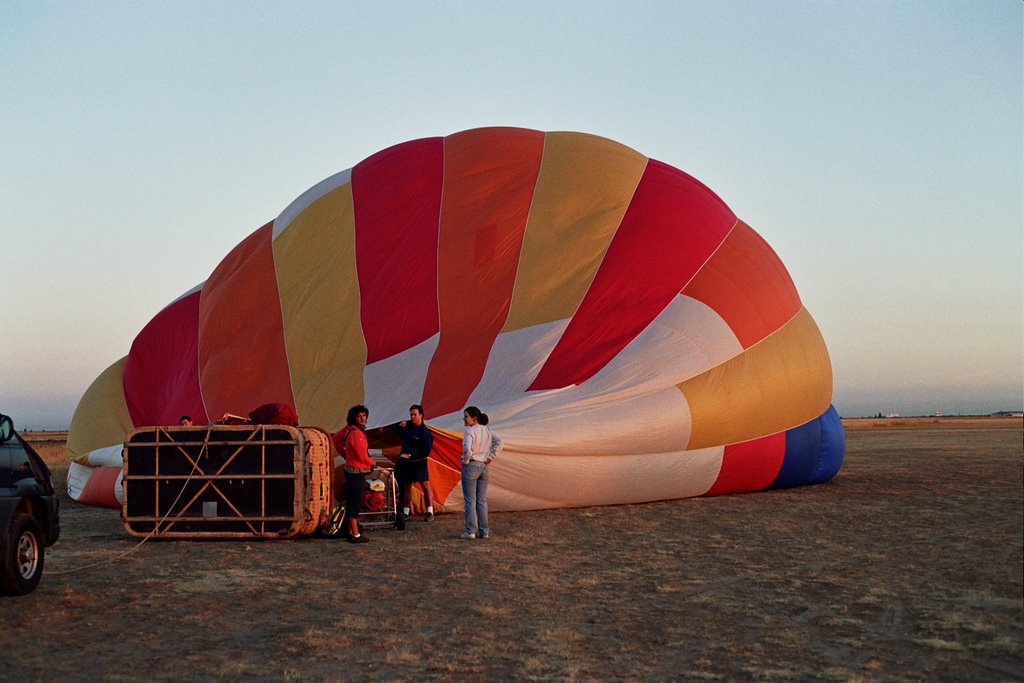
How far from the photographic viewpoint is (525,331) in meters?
11.5

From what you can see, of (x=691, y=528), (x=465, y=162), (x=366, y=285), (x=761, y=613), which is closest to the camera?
(x=761, y=613)

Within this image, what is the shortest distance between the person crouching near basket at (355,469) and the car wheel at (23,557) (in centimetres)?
283

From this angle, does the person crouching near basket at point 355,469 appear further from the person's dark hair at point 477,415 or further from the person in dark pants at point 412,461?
the person's dark hair at point 477,415

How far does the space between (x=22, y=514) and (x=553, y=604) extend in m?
3.29

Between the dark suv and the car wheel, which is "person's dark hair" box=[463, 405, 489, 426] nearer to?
the dark suv

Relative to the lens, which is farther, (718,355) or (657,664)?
(718,355)

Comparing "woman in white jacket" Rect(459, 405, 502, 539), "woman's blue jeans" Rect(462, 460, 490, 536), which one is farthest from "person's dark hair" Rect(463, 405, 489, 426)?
"woman's blue jeans" Rect(462, 460, 490, 536)

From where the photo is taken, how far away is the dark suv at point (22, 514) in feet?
19.9

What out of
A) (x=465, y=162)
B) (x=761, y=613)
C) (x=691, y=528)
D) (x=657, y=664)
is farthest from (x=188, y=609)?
(x=465, y=162)

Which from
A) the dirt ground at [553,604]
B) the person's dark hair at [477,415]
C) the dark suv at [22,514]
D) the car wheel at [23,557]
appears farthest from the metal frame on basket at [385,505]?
the car wheel at [23,557]

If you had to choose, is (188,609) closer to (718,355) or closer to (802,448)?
(718,355)

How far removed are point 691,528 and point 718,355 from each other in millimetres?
2990

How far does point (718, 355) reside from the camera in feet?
38.5

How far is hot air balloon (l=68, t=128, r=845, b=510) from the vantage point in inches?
428
